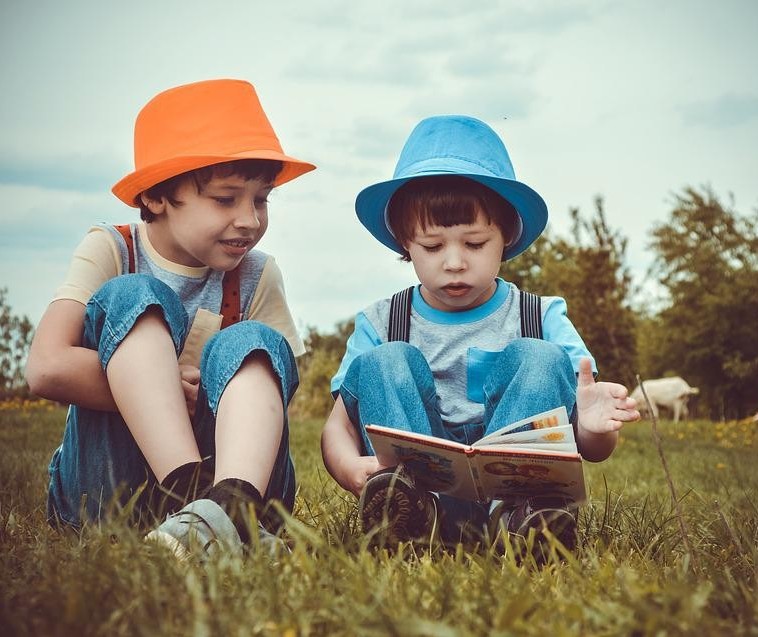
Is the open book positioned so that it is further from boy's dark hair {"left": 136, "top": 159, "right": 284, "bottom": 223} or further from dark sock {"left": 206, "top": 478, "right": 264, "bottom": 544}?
boy's dark hair {"left": 136, "top": 159, "right": 284, "bottom": 223}

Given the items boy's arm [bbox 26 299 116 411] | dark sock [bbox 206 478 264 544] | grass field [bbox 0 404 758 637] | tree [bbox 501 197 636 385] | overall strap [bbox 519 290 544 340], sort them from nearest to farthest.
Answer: grass field [bbox 0 404 758 637], dark sock [bbox 206 478 264 544], boy's arm [bbox 26 299 116 411], overall strap [bbox 519 290 544 340], tree [bbox 501 197 636 385]

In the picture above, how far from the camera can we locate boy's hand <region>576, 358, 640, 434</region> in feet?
7.39

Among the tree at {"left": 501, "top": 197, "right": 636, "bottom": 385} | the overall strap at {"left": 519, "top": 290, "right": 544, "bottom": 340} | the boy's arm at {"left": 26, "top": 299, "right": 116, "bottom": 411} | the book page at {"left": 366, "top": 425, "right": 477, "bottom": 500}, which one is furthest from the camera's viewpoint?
the tree at {"left": 501, "top": 197, "right": 636, "bottom": 385}

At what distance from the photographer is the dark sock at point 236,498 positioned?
1844mm

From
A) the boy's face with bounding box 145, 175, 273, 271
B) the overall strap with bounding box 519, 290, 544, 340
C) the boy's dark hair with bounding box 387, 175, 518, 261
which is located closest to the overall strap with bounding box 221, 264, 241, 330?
the boy's face with bounding box 145, 175, 273, 271

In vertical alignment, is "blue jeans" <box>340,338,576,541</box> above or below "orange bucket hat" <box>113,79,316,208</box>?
below

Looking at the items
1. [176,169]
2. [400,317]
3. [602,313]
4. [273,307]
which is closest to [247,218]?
[176,169]

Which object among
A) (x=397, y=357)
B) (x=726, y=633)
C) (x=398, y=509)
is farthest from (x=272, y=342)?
(x=726, y=633)

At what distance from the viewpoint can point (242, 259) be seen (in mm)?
2740

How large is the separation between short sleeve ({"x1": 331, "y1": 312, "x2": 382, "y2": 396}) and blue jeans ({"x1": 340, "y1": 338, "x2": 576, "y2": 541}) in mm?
110

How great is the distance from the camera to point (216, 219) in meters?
2.48

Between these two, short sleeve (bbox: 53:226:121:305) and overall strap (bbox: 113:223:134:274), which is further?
overall strap (bbox: 113:223:134:274)

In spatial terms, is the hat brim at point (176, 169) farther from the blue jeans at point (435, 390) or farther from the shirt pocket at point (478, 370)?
the shirt pocket at point (478, 370)

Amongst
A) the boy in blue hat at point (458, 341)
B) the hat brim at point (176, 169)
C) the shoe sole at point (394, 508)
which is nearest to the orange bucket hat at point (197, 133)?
the hat brim at point (176, 169)
